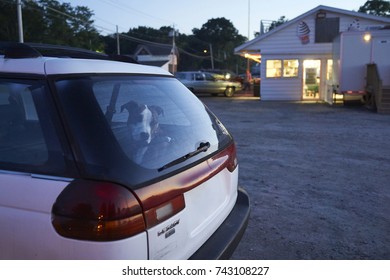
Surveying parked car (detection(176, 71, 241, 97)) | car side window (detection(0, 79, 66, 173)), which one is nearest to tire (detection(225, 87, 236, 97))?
parked car (detection(176, 71, 241, 97))

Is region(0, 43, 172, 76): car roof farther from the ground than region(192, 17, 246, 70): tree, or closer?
closer

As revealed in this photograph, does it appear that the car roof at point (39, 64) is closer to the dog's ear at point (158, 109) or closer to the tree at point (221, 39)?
the dog's ear at point (158, 109)

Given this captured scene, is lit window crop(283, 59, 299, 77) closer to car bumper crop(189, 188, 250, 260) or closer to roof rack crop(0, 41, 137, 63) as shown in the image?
car bumper crop(189, 188, 250, 260)

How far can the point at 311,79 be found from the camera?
73.7 ft

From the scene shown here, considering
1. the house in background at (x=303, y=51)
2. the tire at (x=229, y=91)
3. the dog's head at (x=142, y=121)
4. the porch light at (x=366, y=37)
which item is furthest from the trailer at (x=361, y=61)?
the dog's head at (x=142, y=121)

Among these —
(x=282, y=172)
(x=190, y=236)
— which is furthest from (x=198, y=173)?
(x=282, y=172)

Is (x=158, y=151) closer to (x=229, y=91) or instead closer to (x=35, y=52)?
(x=35, y=52)

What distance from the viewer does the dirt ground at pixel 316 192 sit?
12.6 feet

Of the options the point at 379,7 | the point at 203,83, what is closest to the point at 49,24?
the point at 203,83

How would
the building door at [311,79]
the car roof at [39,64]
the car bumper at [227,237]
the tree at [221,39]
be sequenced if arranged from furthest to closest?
the tree at [221,39]
the building door at [311,79]
the car bumper at [227,237]
the car roof at [39,64]

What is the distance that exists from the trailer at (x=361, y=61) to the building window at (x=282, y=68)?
167 inches

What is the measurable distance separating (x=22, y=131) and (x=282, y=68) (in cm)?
2109

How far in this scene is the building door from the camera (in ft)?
72.2

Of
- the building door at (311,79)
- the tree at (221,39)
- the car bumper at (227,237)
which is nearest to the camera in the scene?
the car bumper at (227,237)
